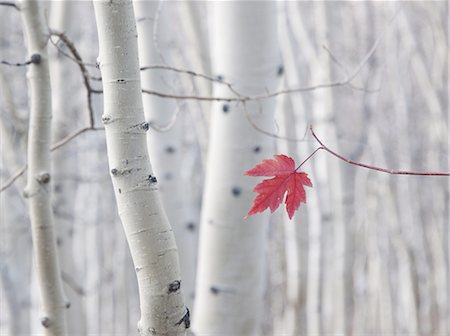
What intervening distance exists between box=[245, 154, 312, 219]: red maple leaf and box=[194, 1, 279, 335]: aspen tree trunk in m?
0.81

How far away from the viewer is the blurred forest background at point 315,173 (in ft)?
10.9

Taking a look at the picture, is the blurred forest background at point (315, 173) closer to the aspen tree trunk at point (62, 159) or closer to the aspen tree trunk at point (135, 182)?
the aspen tree trunk at point (62, 159)

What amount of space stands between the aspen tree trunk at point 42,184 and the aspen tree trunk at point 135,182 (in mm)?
376

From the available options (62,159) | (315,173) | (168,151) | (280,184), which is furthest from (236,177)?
(315,173)

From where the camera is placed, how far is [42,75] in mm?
1253

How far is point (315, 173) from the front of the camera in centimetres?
506

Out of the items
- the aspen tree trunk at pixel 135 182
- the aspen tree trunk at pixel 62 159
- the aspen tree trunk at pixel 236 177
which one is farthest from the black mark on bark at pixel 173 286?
the aspen tree trunk at pixel 62 159

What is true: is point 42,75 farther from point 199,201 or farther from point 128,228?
point 199,201

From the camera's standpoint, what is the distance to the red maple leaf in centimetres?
91

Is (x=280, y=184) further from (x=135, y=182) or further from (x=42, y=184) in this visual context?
(x=42, y=184)

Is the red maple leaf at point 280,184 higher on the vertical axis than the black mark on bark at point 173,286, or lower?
higher

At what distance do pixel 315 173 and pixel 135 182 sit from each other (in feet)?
13.9

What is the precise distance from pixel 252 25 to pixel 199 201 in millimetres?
3993

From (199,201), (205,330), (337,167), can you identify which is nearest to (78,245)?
(199,201)
